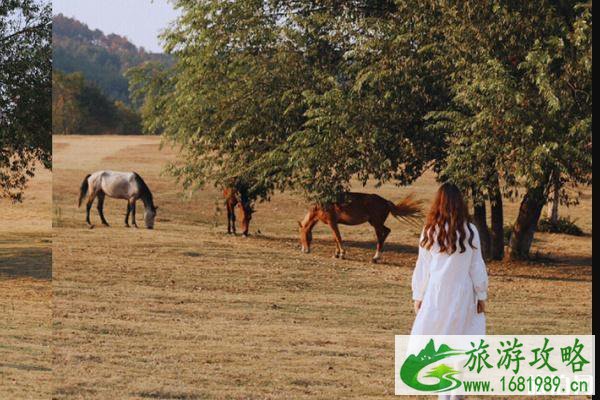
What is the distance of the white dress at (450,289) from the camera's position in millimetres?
6609

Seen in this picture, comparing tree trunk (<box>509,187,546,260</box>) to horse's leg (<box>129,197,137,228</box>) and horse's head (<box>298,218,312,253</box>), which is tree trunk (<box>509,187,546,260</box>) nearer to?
horse's head (<box>298,218,312,253</box>)

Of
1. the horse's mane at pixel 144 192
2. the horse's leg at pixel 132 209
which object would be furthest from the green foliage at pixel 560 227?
the horse's leg at pixel 132 209

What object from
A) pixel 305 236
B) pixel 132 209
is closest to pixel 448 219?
pixel 305 236

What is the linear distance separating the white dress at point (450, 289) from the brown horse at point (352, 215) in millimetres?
10807

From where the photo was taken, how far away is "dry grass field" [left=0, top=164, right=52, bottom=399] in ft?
36.0

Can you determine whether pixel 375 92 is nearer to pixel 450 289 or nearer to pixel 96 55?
pixel 450 289

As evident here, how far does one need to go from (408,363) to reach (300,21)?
11052 millimetres

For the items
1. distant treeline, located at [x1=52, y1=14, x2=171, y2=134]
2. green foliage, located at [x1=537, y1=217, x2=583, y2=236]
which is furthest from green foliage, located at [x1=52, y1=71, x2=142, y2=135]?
green foliage, located at [x1=537, y1=217, x2=583, y2=236]

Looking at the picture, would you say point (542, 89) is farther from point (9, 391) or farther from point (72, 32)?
point (72, 32)

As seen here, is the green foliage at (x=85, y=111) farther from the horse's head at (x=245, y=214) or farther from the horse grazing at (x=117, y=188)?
the horse's head at (x=245, y=214)

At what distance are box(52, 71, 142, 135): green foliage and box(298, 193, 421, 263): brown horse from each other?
52.8ft

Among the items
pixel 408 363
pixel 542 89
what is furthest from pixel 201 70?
pixel 408 363

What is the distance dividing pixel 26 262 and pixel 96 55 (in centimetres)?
1692

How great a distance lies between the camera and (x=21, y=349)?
13.1 m
